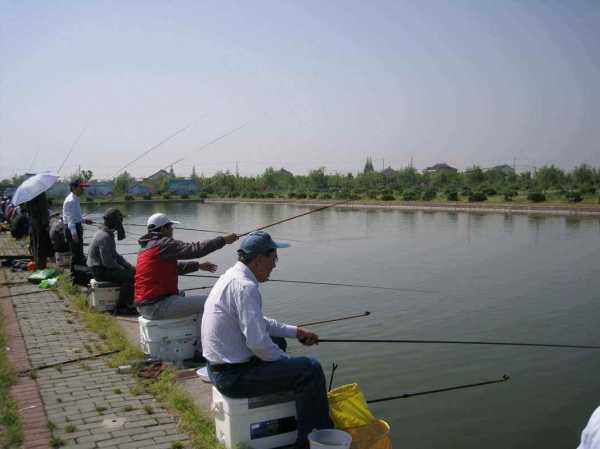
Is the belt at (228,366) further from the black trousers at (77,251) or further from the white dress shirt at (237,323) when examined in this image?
the black trousers at (77,251)

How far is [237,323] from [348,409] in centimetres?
91

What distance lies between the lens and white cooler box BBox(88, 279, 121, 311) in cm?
731

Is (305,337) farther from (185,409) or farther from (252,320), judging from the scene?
(185,409)

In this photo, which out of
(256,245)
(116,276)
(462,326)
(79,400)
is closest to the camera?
(256,245)

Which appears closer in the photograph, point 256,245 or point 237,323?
point 237,323

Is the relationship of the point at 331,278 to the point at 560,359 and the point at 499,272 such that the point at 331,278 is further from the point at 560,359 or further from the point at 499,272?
the point at 560,359

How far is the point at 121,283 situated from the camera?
732 centimetres

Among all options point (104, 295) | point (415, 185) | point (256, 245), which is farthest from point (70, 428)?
point (415, 185)

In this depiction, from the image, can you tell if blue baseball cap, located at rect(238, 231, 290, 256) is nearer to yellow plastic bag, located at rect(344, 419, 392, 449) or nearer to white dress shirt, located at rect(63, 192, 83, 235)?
yellow plastic bag, located at rect(344, 419, 392, 449)

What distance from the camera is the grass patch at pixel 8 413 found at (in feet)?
12.1

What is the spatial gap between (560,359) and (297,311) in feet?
13.5

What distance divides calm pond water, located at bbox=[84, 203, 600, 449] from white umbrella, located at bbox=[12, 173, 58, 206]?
3.66 meters

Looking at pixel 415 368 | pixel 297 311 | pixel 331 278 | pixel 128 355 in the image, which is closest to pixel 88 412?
pixel 128 355

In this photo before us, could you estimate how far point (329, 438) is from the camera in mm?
3373
